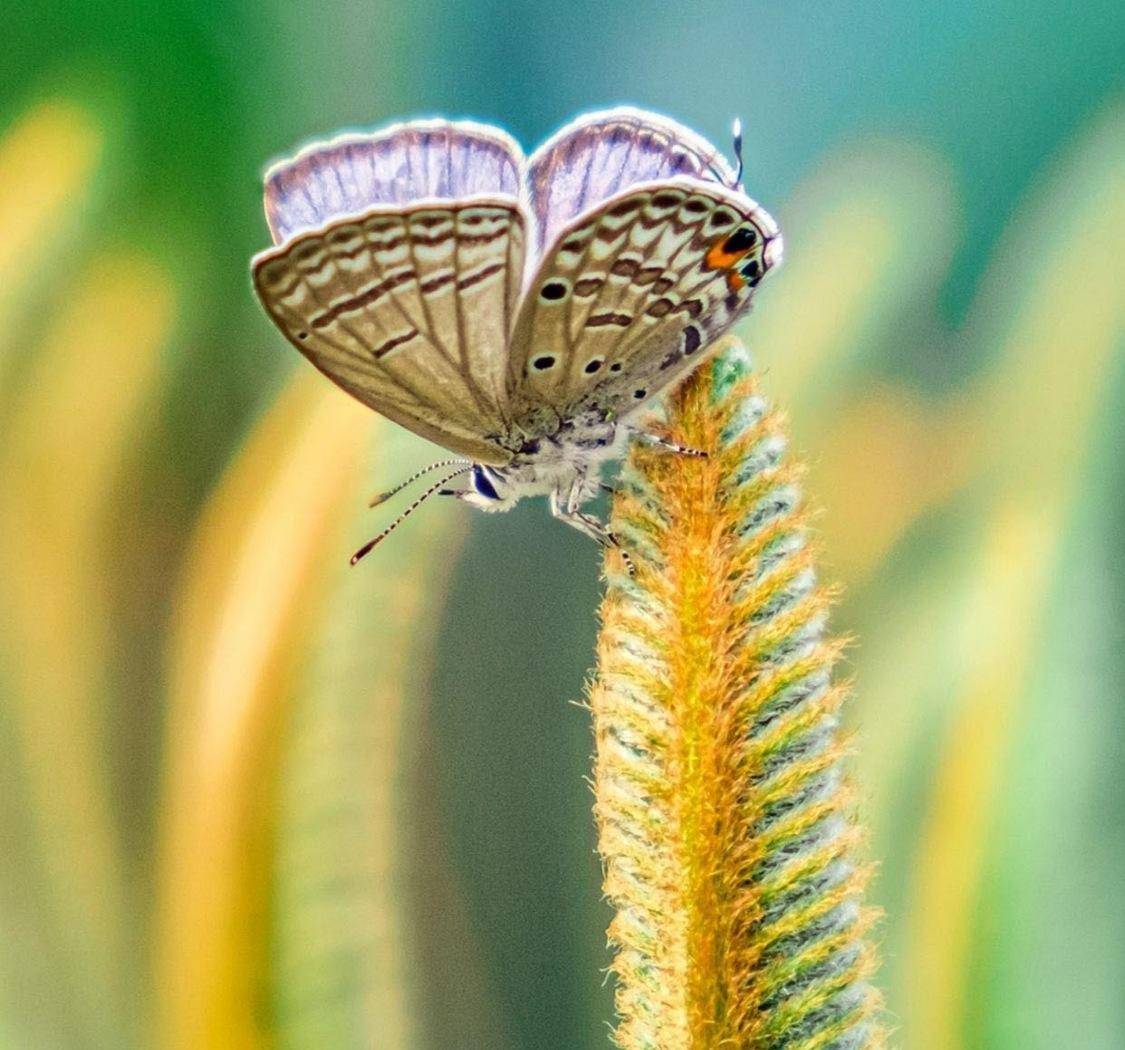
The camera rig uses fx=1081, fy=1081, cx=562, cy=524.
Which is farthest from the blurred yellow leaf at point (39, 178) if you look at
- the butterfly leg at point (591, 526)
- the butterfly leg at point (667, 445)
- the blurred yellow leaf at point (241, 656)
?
the butterfly leg at point (667, 445)

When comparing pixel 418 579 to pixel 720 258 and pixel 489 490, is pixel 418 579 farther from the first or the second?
pixel 720 258

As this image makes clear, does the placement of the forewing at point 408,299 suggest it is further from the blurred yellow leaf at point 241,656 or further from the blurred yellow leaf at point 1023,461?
the blurred yellow leaf at point 1023,461

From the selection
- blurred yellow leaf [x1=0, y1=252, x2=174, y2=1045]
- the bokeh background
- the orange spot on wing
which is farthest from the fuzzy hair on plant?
blurred yellow leaf [x1=0, y1=252, x2=174, y2=1045]

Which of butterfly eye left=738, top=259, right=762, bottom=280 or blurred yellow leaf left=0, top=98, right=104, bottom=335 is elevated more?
blurred yellow leaf left=0, top=98, right=104, bottom=335

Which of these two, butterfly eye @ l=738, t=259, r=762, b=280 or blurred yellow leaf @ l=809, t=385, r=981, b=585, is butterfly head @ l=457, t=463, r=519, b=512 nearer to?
butterfly eye @ l=738, t=259, r=762, b=280

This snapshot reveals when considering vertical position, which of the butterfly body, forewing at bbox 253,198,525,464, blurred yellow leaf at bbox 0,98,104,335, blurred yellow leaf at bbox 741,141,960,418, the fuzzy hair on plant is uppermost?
blurred yellow leaf at bbox 0,98,104,335

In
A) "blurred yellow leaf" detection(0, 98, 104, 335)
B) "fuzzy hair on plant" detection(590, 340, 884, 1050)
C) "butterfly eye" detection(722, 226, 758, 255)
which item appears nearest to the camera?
"fuzzy hair on plant" detection(590, 340, 884, 1050)

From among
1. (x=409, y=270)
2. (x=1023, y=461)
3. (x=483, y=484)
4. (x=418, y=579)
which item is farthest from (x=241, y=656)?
(x=1023, y=461)
